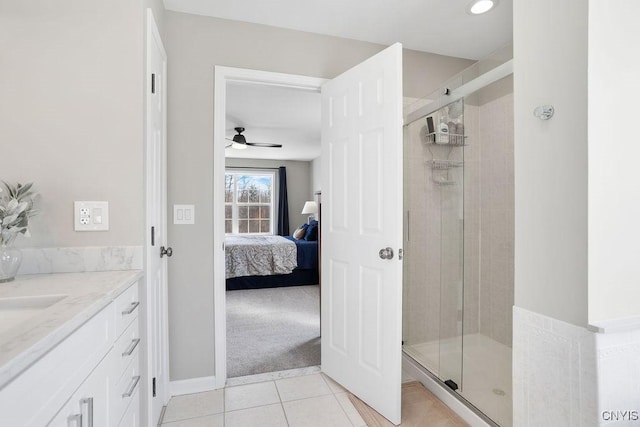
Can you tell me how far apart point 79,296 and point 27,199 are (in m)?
0.62

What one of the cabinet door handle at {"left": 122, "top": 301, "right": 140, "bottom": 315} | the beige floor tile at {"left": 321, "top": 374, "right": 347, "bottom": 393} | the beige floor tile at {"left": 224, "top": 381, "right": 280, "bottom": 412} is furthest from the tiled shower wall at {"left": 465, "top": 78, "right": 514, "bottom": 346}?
the cabinet door handle at {"left": 122, "top": 301, "right": 140, "bottom": 315}

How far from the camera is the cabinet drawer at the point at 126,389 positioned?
1.09m

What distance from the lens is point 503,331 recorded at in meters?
2.43

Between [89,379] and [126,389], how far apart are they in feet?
1.28

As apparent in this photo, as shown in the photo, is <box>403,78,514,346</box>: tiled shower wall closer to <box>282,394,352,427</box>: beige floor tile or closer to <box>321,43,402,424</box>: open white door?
<box>321,43,402,424</box>: open white door

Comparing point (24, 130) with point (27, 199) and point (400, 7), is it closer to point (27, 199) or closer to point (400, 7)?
point (27, 199)

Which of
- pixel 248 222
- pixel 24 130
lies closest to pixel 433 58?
pixel 24 130

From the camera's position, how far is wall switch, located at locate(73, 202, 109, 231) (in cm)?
138

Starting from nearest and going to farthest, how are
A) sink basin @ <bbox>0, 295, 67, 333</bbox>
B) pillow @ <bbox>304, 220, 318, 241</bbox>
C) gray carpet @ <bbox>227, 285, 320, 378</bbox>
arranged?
sink basin @ <bbox>0, 295, 67, 333</bbox>, gray carpet @ <bbox>227, 285, 320, 378</bbox>, pillow @ <bbox>304, 220, 318, 241</bbox>

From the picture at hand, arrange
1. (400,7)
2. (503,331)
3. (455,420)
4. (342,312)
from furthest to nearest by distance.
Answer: (503,331), (342,312), (400,7), (455,420)

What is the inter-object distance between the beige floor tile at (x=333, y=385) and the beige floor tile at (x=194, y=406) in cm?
68

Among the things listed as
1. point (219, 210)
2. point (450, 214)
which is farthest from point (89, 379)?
point (450, 214)

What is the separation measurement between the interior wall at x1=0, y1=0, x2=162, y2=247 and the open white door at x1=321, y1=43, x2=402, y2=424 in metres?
1.16

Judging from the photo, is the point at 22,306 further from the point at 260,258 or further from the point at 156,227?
the point at 260,258
